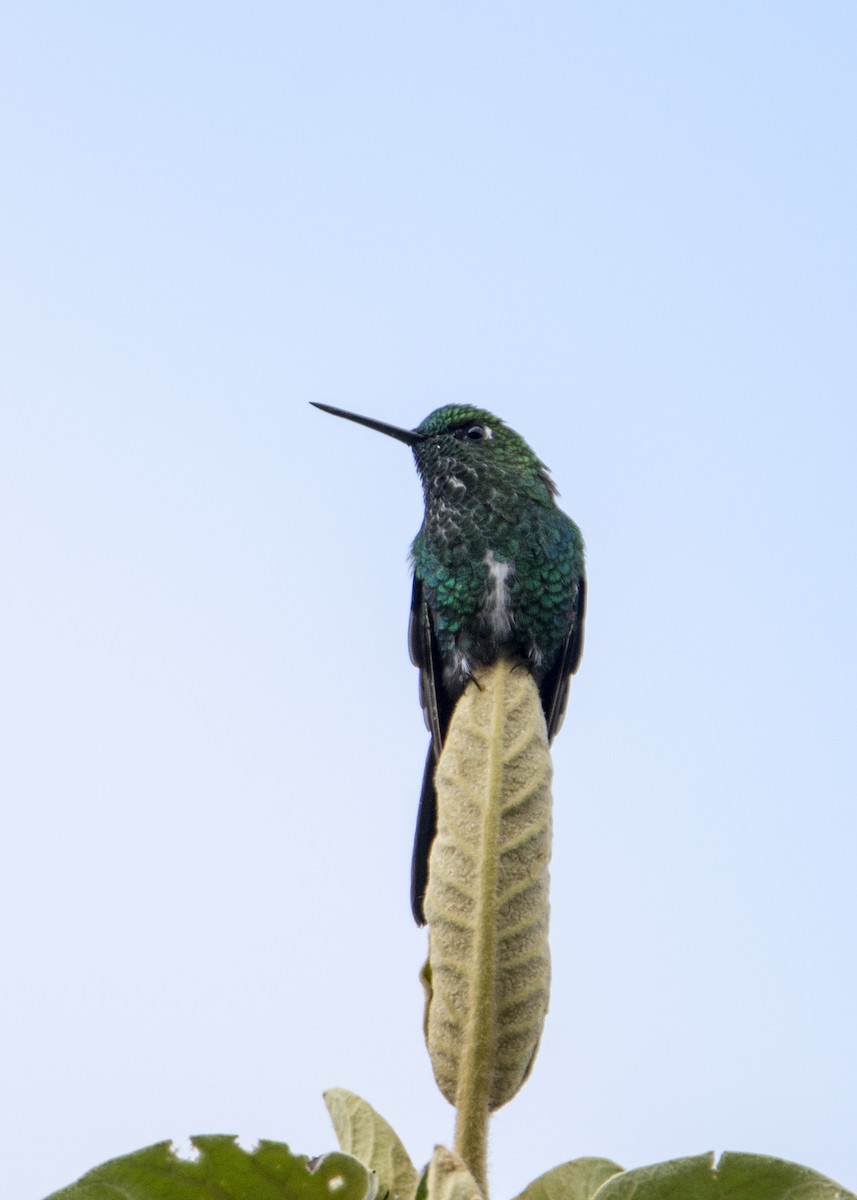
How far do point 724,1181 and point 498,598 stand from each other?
2.50 m

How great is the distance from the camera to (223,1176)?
133cm

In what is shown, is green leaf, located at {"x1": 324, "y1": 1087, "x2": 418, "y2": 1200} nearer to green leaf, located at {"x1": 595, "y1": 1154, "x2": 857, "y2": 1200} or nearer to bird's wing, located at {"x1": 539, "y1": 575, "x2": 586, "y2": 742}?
green leaf, located at {"x1": 595, "y1": 1154, "x2": 857, "y2": 1200}

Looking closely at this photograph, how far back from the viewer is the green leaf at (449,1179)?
1138 mm

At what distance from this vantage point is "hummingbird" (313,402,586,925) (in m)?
3.72

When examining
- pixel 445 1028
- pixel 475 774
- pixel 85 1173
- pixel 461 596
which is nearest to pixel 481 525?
pixel 461 596

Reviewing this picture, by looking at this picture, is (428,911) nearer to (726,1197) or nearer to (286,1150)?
(286,1150)

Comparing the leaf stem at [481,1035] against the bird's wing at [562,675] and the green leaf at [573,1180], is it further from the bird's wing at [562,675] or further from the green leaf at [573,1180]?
the bird's wing at [562,675]

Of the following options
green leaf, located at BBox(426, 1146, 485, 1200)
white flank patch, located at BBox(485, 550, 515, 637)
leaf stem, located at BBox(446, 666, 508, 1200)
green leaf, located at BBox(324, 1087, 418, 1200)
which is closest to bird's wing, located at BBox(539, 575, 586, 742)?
white flank patch, located at BBox(485, 550, 515, 637)

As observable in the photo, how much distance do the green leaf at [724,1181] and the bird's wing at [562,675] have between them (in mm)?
2683

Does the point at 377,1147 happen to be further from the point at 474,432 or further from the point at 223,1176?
the point at 474,432

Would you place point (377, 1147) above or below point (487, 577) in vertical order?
below

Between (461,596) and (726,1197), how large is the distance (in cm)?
260

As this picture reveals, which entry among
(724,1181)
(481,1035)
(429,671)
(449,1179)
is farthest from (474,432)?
(449,1179)

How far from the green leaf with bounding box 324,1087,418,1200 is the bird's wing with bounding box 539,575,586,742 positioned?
2552 mm
